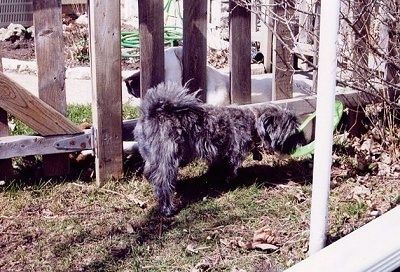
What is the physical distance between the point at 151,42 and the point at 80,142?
2.75ft

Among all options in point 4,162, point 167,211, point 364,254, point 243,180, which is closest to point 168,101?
point 167,211

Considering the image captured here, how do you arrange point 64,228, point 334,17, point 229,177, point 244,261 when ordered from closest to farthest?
point 334,17, point 244,261, point 64,228, point 229,177

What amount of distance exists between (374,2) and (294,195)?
1.38m

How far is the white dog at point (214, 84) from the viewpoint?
16.4 feet

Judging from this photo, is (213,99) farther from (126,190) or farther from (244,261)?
(244,261)

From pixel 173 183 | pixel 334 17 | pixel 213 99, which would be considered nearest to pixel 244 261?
pixel 173 183

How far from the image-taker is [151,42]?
4.39 meters

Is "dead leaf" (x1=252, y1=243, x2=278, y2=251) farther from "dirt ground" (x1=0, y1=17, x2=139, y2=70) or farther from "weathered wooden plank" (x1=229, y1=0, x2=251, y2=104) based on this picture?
"dirt ground" (x1=0, y1=17, x2=139, y2=70)

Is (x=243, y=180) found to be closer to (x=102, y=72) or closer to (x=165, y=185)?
(x=165, y=185)

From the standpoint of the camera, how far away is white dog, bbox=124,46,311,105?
197 inches

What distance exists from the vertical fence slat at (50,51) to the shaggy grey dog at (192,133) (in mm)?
579

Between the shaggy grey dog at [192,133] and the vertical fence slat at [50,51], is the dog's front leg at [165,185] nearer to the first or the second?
the shaggy grey dog at [192,133]

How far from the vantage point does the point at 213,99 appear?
502cm

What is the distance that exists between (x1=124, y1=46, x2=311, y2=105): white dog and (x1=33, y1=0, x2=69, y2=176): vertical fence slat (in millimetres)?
846
